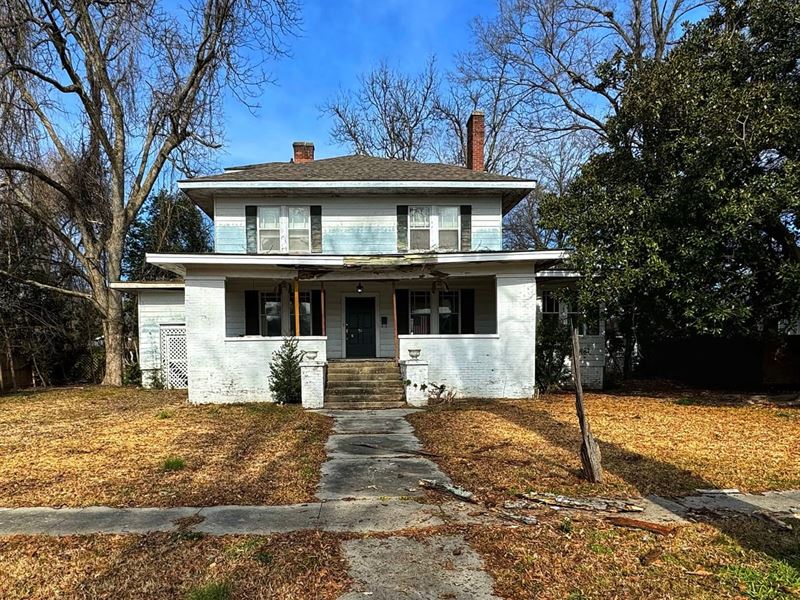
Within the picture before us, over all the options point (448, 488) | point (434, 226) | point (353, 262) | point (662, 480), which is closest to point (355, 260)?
point (353, 262)

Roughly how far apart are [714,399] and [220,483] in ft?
41.8

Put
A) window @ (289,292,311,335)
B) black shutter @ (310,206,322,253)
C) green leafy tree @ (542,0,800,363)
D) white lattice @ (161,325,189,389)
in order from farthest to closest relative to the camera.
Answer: white lattice @ (161,325,189,389) < window @ (289,292,311,335) < black shutter @ (310,206,322,253) < green leafy tree @ (542,0,800,363)

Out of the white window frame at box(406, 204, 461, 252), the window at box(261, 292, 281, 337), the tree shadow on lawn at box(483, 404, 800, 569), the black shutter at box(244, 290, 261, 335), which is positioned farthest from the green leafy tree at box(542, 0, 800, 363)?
the black shutter at box(244, 290, 261, 335)

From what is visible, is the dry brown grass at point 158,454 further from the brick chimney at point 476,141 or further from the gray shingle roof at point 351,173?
the brick chimney at point 476,141

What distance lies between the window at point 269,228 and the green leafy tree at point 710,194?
7.66 m

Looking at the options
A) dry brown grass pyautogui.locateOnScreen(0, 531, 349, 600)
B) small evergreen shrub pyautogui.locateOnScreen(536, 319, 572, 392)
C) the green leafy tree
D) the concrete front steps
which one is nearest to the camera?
dry brown grass pyautogui.locateOnScreen(0, 531, 349, 600)

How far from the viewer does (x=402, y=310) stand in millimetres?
15680

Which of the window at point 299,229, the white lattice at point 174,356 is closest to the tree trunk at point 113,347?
the white lattice at point 174,356

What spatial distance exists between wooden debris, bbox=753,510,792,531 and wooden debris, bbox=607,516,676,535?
3.10 ft

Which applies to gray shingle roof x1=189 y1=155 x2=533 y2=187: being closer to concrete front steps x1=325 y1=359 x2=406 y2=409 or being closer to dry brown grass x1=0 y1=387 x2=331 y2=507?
concrete front steps x1=325 y1=359 x2=406 y2=409

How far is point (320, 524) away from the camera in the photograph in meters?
4.62

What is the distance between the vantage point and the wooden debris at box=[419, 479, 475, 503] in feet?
17.4

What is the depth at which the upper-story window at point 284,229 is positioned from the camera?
14461 mm

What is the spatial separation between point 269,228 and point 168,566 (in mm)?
11624
